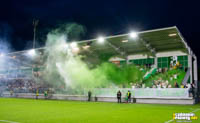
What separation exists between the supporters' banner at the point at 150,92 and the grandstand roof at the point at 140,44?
23.8ft

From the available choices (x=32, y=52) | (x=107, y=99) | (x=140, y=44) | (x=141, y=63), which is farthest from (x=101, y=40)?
(x=32, y=52)

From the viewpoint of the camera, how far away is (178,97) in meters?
22.3

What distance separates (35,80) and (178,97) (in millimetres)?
27036

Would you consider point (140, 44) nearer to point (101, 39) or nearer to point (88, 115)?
point (101, 39)

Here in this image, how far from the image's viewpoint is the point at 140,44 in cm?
3150

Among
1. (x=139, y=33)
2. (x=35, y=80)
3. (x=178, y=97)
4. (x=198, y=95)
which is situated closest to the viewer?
(x=178, y=97)

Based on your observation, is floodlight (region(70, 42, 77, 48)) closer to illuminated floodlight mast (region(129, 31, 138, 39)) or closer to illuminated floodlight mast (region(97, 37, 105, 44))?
illuminated floodlight mast (region(97, 37, 105, 44))

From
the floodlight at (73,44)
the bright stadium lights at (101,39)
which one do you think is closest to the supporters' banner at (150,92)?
the bright stadium lights at (101,39)

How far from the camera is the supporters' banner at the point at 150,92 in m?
22.3

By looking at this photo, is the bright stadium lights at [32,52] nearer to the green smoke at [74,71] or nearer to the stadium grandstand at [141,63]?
the stadium grandstand at [141,63]

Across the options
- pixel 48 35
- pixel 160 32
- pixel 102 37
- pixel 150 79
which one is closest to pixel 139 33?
pixel 160 32

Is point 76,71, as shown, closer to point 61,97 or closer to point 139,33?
point 61,97

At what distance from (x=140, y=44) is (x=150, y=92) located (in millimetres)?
9608

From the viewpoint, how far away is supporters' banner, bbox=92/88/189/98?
22266 mm
